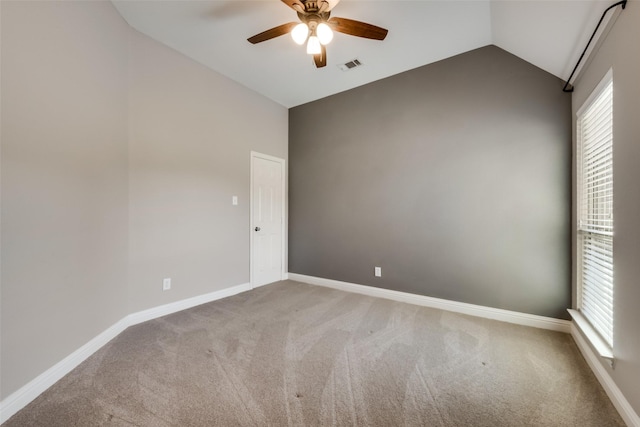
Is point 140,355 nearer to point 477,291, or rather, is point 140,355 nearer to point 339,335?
point 339,335

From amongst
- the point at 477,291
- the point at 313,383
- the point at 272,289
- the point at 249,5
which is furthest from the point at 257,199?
the point at 477,291

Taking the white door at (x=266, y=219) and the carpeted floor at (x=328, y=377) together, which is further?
the white door at (x=266, y=219)

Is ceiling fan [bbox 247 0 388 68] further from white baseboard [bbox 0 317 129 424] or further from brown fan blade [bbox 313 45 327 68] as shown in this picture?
white baseboard [bbox 0 317 129 424]

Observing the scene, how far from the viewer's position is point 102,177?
82.4 inches

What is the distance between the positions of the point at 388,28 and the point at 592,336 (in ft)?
10.1

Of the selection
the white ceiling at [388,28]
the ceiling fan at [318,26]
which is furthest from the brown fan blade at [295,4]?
the white ceiling at [388,28]

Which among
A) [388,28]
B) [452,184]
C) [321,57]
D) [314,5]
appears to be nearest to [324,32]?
[314,5]

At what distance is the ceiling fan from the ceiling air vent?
103 cm

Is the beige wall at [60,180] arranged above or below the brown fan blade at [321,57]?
below

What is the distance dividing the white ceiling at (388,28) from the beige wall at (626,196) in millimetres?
318

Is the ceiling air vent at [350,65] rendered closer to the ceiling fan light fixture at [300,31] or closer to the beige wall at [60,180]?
the ceiling fan light fixture at [300,31]

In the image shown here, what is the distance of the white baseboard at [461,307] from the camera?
2365 mm

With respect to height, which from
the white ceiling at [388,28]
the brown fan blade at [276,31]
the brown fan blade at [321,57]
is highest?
the white ceiling at [388,28]

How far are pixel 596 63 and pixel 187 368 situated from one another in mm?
3753
